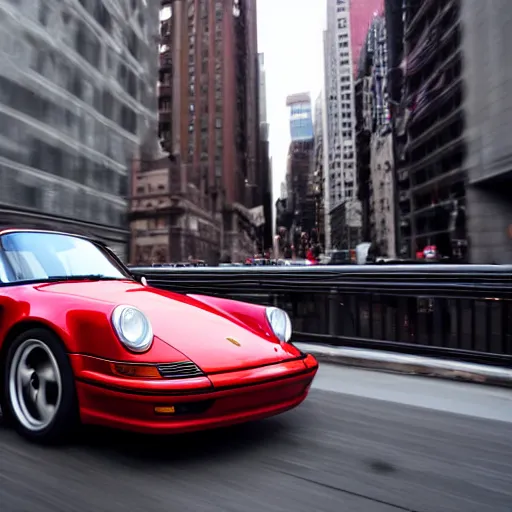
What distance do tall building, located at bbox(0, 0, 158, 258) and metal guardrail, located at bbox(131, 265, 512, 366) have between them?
7307 mm

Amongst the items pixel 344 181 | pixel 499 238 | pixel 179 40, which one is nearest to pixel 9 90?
pixel 179 40

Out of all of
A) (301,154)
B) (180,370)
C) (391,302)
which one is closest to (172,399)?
(180,370)

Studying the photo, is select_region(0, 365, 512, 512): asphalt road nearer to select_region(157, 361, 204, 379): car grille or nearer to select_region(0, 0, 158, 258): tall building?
select_region(157, 361, 204, 379): car grille

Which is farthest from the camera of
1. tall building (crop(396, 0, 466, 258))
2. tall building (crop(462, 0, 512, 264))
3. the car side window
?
tall building (crop(396, 0, 466, 258))

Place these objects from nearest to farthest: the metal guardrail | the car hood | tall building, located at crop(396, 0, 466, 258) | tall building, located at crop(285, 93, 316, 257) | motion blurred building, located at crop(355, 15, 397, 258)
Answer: the car hood
the metal guardrail
tall building, located at crop(396, 0, 466, 258)
motion blurred building, located at crop(355, 15, 397, 258)
tall building, located at crop(285, 93, 316, 257)

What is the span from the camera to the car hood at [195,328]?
2.64 metres

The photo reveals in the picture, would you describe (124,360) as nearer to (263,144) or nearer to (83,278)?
(83,278)

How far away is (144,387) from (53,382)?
0.65 m

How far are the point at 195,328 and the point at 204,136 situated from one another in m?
18.1

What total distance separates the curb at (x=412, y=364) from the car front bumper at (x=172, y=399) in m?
2.52

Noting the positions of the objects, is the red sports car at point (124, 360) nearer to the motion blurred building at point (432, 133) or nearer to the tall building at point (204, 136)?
the tall building at point (204, 136)

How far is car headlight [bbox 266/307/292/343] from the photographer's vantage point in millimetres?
3333

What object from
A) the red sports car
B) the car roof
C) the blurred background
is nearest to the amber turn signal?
the red sports car

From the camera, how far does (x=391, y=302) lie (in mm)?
5281
